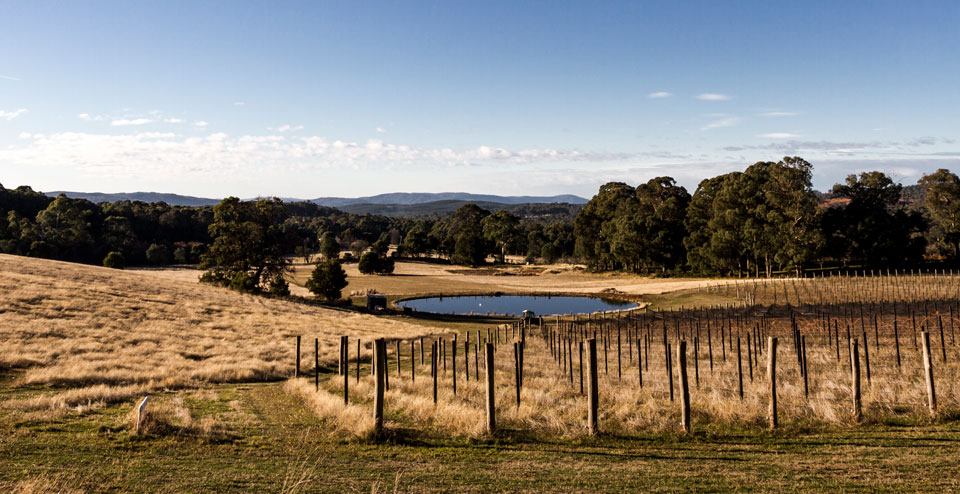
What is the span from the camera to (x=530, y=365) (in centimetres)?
2292

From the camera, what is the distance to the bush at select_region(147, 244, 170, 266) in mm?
97875

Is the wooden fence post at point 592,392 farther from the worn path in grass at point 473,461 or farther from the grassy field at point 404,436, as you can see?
the worn path in grass at point 473,461

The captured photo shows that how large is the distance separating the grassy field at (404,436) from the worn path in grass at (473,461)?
1.6 inches

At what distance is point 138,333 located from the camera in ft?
83.1

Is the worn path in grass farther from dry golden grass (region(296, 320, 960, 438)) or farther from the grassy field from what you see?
dry golden grass (region(296, 320, 960, 438))

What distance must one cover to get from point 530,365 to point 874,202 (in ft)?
222

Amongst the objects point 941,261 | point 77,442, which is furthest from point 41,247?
point 941,261

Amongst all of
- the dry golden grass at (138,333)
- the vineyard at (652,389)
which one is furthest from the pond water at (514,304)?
the vineyard at (652,389)

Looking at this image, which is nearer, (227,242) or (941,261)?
(227,242)

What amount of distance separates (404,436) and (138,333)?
19821mm

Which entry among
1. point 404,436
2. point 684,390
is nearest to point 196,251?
point 404,436

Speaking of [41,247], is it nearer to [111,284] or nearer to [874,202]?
[111,284]

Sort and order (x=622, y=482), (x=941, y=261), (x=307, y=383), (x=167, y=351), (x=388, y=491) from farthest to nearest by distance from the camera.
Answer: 1. (x=941, y=261)
2. (x=167, y=351)
3. (x=307, y=383)
4. (x=622, y=482)
5. (x=388, y=491)

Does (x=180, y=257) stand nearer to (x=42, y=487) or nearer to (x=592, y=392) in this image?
(x=42, y=487)
